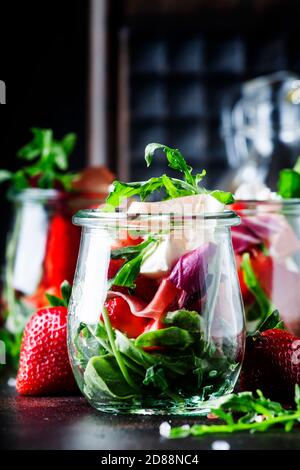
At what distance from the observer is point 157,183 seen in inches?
24.2

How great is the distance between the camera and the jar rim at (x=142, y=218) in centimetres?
59

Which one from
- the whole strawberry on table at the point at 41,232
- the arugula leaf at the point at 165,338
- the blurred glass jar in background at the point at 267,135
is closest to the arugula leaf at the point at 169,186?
the arugula leaf at the point at 165,338

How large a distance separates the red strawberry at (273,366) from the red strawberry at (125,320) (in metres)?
0.10

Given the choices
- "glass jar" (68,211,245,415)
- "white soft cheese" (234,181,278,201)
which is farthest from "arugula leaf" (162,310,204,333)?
"white soft cheese" (234,181,278,201)

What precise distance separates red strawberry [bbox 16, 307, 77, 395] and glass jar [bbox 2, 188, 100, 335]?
188 millimetres

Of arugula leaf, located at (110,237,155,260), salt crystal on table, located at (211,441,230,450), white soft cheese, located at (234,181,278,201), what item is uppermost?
white soft cheese, located at (234,181,278,201)

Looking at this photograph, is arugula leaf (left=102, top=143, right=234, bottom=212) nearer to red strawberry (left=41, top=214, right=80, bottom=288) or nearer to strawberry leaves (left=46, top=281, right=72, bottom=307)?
strawberry leaves (left=46, top=281, right=72, bottom=307)

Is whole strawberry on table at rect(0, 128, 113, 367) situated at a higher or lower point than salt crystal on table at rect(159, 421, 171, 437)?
higher

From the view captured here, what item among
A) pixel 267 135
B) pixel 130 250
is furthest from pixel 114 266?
pixel 267 135

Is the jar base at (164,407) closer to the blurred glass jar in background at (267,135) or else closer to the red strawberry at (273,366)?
the red strawberry at (273,366)

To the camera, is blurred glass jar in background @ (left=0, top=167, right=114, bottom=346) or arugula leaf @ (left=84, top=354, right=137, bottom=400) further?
blurred glass jar in background @ (left=0, top=167, right=114, bottom=346)

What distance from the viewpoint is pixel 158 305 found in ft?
1.88

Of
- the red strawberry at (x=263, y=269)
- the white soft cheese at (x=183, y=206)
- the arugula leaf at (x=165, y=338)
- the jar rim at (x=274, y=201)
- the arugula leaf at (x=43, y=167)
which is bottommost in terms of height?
the arugula leaf at (x=165, y=338)

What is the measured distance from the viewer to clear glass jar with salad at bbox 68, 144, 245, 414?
576mm
